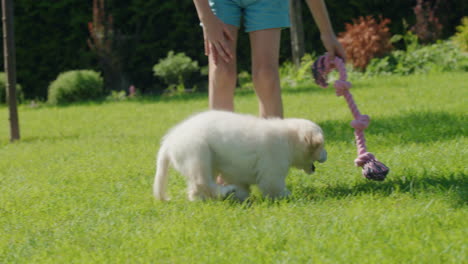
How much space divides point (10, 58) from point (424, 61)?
26.9ft

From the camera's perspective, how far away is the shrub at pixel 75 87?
1221cm

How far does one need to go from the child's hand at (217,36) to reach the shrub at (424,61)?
28.3 feet

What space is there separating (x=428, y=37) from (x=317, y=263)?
12.3 meters

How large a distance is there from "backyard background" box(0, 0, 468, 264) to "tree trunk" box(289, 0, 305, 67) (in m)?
0.17

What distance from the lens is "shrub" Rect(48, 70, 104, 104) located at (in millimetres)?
12211

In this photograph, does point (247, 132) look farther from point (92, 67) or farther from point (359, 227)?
point (92, 67)

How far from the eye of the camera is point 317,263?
2.46m

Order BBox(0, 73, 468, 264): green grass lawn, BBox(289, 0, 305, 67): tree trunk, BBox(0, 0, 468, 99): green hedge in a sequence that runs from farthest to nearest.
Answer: BBox(0, 0, 468, 99): green hedge
BBox(289, 0, 305, 67): tree trunk
BBox(0, 73, 468, 264): green grass lawn

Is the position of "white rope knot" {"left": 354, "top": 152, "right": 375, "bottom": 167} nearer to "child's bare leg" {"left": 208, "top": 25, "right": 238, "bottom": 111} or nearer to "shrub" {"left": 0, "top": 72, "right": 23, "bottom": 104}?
"child's bare leg" {"left": 208, "top": 25, "right": 238, "bottom": 111}

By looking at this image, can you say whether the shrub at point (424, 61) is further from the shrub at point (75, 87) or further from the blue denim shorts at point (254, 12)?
the blue denim shorts at point (254, 12)

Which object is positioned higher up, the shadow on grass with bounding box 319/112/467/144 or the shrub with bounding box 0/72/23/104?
the shrub with bounding box 0/72/23/104

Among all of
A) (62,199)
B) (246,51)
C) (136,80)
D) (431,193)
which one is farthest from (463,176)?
(136,80)

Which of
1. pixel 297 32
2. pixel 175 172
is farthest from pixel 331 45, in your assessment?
pixel 297 32

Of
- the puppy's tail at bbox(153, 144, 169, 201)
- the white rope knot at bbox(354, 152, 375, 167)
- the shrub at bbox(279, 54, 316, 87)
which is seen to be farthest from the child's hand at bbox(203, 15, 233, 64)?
the shrub at bbox(279, 54, 316, 87)
